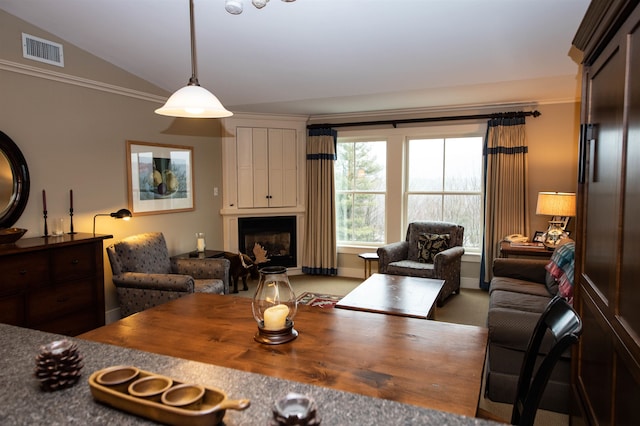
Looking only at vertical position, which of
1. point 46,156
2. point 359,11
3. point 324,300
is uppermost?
point 359,11

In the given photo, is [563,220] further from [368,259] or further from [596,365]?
[596,365]

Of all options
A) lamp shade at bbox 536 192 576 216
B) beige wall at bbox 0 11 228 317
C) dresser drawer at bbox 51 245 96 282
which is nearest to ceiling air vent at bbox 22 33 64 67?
beige wall at bbox 0 11 228 317

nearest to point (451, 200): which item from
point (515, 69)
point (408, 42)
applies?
point (515, 69)

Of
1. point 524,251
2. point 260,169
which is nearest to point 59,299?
point 260,169

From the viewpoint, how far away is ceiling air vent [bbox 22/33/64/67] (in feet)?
10.9

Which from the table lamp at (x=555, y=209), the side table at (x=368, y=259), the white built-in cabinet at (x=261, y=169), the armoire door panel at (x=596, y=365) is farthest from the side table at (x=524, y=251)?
the white built-in cabinet at (x=261, y=169)

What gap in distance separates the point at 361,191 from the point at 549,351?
16.2ft

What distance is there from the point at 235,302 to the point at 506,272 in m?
2.86

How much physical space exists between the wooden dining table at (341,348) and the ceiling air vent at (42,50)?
2.83 meters

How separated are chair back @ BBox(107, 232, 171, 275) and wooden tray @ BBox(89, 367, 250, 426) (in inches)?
124

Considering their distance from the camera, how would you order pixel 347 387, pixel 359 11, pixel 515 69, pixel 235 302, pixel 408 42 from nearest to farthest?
1. pixel 347 387
2. pixel 235 302
3. pixel 359 11
4. pixel 408 42
5. pixel 515 69

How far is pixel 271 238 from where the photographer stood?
19.5 ft

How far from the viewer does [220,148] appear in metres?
5.57

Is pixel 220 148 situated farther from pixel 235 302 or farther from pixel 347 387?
pixel 347 387
